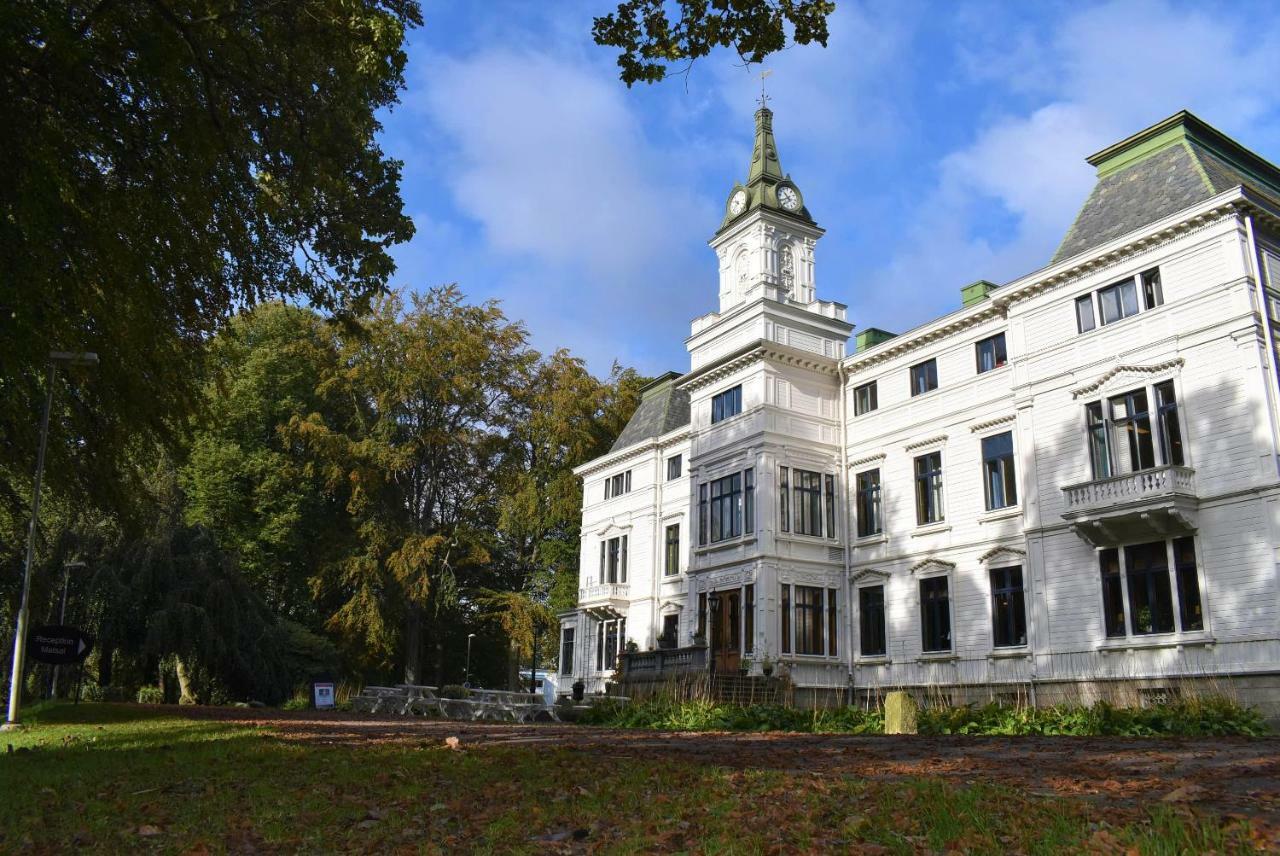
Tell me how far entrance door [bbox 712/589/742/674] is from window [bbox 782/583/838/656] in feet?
5.38

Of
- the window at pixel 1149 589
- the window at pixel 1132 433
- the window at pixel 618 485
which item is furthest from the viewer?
the window at pixel 618 485

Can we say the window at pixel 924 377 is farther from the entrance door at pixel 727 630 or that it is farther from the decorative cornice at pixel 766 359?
the entrance door at pixel 727 630

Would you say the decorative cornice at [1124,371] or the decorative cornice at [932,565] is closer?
the decorative cornice at [1124,371]

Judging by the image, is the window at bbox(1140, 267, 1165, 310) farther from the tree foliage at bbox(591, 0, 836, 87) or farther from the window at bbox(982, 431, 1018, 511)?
the tree foliage at bbox(591, 0, 836, 87)

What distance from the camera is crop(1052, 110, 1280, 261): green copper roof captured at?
81.3ft

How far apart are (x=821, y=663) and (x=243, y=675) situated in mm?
19201

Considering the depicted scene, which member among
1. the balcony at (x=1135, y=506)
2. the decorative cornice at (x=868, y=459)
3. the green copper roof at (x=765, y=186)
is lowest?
the balcony at (x=1135, y=506)

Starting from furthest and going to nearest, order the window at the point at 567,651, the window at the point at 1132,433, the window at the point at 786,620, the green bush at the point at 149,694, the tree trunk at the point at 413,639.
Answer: the tree trunk at the point at 413,639
the window at the point at 567,651
the green bush at the point at 149,694
the window at the point at 786,620
the window at the point at 1132,433

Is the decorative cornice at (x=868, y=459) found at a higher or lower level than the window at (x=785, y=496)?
higher

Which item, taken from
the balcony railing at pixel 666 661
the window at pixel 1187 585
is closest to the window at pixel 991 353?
the window at pixel 1187 585

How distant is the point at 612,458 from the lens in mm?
42906

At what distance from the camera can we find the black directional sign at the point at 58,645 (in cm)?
1828

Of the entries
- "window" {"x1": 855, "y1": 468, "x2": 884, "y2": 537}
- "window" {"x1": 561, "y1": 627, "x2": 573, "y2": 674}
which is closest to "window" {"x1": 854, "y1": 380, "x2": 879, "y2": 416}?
"window" {"x1": 855, "y1": 468, "x2": 884, "y2": 537}

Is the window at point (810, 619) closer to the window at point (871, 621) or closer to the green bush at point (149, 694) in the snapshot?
the window at point (871, 621)
